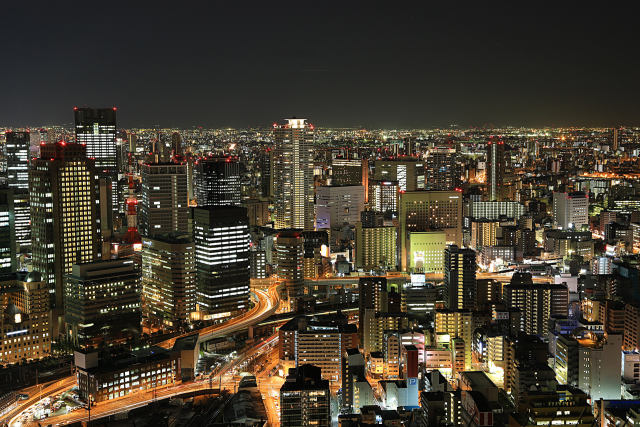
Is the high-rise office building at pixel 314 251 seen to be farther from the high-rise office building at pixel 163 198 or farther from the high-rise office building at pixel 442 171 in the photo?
the high-rise office building at pixel 442 171

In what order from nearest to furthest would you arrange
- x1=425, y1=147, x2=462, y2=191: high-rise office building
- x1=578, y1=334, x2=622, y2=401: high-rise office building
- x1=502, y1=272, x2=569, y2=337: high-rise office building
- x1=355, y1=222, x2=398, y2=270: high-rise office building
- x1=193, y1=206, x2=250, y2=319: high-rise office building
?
x1=578, y1=334, x2=622, y2=401: high-rise office building
x1=502, y1=272, x2=569, y2=337: high-rise office building
x1=193, y1=206, x2=250, y2=319: high-rise office building
x1=355, y1=222, x2=398, y2=270: high-rise office building
x1=425, y1=147, x2=462, y2=191: high-rise office building

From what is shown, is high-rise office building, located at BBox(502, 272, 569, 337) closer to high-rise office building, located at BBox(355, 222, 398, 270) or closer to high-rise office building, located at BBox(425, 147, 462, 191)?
high-rise office building, located at BBox(355, 222, 398, 270)

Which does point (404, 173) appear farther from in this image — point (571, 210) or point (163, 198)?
point (163, 198)

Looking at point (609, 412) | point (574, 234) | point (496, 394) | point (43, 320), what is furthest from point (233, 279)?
point (574, 234)

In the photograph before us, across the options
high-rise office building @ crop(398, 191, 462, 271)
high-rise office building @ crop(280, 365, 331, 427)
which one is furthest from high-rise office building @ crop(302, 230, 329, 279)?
high-rise office building @ crop(280, 365, 331, 427)

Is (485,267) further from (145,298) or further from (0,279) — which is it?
(0,279)

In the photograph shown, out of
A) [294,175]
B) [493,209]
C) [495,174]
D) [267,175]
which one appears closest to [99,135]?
[294,175]
